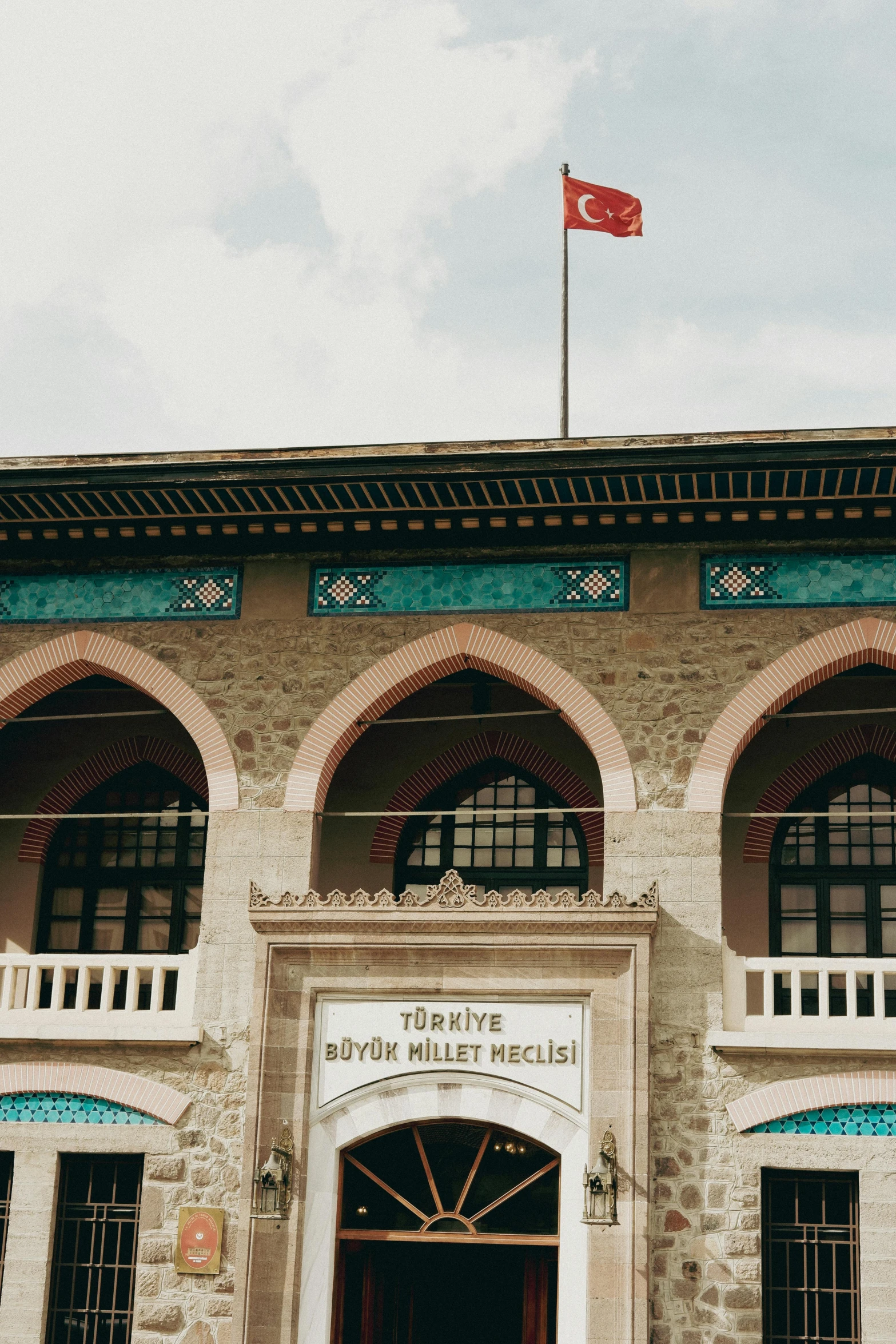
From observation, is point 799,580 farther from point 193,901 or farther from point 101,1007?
point 101,1007

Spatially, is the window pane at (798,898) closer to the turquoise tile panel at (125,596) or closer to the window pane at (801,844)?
the window pane at (801,844)

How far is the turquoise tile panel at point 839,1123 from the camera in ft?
43.4

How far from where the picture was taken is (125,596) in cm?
1576

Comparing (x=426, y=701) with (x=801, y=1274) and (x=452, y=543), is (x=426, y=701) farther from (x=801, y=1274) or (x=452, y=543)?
(x=801, y=1274)

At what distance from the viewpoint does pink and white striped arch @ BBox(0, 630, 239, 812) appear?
592 inches

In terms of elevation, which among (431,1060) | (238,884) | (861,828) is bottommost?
(431,1060)

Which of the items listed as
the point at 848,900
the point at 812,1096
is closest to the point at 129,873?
the point at 848,900

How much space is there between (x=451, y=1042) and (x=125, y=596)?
540 cm

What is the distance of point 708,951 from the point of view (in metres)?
13.8

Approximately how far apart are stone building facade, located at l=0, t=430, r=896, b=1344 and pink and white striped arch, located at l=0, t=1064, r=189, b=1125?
37 mm

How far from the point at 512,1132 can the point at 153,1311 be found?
3.40 m

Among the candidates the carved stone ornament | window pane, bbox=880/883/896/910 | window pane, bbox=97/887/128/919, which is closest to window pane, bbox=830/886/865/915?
window pane, bbox=880/883/896/910

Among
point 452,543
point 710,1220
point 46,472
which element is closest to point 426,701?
point 452,543

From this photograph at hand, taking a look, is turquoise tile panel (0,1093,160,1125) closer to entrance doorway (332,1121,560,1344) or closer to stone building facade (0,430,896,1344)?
stone building facade (0,430,896,1344)
